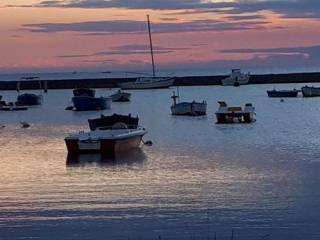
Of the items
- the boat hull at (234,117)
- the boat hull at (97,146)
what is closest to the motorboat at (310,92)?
→ the boat hull at (234,117)

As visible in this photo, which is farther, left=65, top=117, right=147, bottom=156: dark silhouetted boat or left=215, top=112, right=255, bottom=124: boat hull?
left=215, top=112, right=255, bottom=124: boat hull

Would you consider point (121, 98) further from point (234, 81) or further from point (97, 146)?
point (97, 146)

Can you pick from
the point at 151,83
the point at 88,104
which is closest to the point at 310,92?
the point at 88,104

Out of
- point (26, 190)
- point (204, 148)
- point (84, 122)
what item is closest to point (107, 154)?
point (204, 148)

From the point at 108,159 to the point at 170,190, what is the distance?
8.31 metres

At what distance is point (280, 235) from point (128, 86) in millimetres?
105410

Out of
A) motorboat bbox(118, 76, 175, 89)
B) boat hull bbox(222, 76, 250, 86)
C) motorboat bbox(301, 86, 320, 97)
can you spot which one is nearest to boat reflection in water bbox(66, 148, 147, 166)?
motorboat bbox(301, 86, 320, 97)

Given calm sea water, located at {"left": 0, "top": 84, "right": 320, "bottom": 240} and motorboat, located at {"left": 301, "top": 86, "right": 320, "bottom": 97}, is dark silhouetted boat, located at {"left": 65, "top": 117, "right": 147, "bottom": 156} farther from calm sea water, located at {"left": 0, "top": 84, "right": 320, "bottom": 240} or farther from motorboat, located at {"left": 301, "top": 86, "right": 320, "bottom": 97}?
motorboat, located at {"left": 301, "top": 86, "right": 320, "bottom": 97}

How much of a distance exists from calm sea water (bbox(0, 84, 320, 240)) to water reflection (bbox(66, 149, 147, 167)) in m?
0.05

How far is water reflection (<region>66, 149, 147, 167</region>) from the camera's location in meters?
27.3

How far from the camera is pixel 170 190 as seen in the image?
20.2 metres

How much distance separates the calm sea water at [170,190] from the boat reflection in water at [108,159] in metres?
0.06

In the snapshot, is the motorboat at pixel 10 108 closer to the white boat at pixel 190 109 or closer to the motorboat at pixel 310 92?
the white boat at pixel 190 109

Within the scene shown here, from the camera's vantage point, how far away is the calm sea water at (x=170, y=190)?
50.0ft
